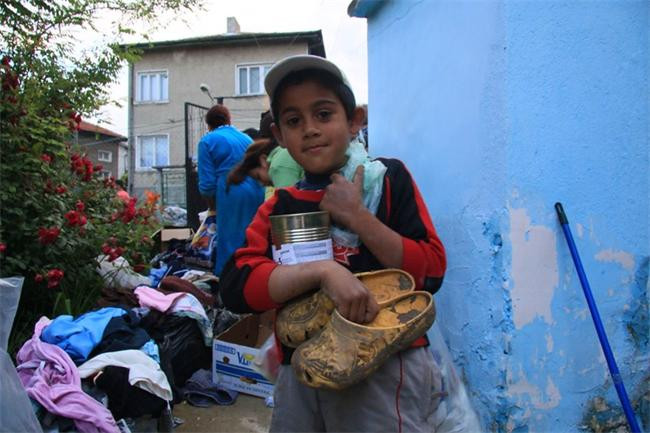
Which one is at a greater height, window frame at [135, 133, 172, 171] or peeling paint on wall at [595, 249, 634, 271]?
window frame at [135, 133, 172, 171]

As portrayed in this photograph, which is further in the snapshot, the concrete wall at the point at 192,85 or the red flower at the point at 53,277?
the concrete wall at the point at 192,85

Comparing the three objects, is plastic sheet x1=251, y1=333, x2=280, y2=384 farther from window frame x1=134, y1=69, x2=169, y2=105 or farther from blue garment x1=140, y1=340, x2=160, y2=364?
window frame x1=134, y1=69, x2=169, y2=105

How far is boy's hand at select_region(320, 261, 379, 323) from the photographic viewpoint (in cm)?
98

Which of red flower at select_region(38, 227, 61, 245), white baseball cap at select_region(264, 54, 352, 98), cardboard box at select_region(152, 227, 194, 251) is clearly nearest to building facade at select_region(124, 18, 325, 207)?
cardboard box at select_region(152, 227, 194, 251)

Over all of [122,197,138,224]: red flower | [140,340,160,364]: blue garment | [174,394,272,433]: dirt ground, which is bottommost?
[174,394,272,433]: dirt ground

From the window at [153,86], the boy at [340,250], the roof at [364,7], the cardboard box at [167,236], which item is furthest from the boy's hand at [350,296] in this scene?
the window at [153,86]

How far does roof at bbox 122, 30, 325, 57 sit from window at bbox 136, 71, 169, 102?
3.85ft

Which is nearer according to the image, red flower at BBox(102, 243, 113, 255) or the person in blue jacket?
red flower at BBox(102, 243, 113, 255)

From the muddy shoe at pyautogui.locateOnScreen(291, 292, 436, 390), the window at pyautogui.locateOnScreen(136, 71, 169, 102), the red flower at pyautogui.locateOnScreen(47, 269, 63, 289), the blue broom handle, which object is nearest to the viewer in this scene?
the muddy shoe at pyautogui.locateOnScreen(291, 292, 436, 390)

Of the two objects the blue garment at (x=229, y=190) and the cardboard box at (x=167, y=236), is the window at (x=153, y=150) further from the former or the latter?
the blue garment at (x=229, y=190)

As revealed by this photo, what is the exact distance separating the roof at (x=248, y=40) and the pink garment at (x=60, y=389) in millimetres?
16586

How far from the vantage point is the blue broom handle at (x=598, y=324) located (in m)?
1.85

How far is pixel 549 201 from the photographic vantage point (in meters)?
1.99

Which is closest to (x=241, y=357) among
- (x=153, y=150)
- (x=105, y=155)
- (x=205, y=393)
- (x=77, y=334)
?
(x=205, y=393)
